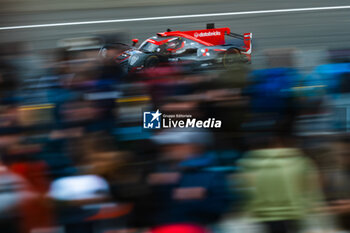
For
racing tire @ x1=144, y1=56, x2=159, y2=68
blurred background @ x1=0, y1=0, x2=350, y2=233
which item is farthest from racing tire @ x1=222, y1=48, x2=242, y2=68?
blurred background @ x1=0, y1=0, x2=350, y2=233

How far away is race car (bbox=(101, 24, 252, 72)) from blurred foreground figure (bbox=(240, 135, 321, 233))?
442 centimetres

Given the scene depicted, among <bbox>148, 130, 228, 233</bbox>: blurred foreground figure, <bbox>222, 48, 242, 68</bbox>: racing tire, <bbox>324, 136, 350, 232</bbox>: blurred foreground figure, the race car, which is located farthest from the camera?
the race car

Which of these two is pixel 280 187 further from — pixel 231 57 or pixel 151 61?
pixel 151 61

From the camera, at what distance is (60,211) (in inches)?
117

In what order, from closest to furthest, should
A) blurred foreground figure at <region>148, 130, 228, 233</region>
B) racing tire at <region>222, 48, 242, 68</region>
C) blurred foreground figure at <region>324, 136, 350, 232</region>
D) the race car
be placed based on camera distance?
blurred foreground figure at <region>148, 130, 228, 233</region> < blurred foreground figure at <region>324, 136, 350, 232</region> < racing tire at <region>222, 48, 242, 68</region> < the race car

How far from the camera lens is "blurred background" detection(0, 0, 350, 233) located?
292 cm

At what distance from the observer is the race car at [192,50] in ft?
25.0

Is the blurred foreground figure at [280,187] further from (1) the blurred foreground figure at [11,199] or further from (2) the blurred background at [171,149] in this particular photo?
(1) the blurred foreground figure at [11,199]

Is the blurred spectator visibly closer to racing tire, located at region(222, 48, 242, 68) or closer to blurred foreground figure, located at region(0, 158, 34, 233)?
blurred foreground figure, located at region(0, 158, 34, 233)

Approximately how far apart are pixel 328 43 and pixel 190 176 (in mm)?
8533

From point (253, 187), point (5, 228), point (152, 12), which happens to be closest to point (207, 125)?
point (253, 187)

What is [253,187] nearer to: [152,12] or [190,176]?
[190,176]

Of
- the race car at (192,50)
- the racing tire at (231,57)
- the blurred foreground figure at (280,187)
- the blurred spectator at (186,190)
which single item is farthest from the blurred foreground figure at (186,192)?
the race car at (192,50)

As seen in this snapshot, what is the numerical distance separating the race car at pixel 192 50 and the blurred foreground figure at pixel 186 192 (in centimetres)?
453
